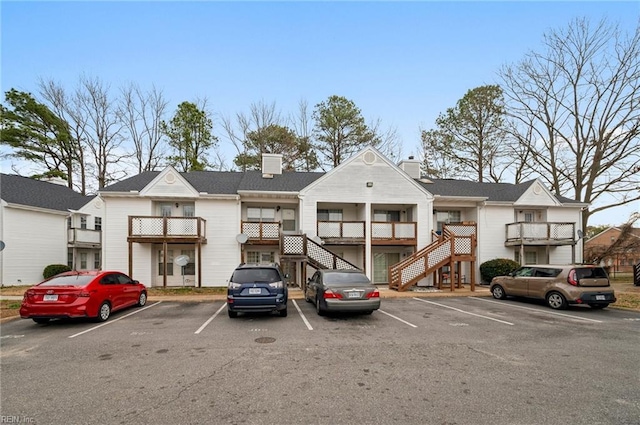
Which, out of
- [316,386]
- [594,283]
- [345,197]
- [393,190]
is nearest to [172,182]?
[345,197]

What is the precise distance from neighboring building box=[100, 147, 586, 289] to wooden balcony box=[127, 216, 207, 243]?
5 cm

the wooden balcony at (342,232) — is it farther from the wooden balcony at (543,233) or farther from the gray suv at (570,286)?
the wooden balcony at (543,233)

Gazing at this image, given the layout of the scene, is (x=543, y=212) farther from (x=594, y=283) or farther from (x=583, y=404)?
(x=583, y=404)

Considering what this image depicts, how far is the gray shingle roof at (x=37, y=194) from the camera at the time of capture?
2025 cm

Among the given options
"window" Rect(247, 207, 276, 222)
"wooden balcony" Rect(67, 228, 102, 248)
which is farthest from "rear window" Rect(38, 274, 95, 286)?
"wooden balcony" Rect(67, 228, 102, 248)

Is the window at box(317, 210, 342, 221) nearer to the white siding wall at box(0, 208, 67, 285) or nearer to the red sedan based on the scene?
the red sedan

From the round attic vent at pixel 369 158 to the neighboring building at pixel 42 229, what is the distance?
20551 millimetres

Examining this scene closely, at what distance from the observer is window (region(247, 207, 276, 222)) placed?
63.6ft

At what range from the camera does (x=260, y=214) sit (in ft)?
64.1

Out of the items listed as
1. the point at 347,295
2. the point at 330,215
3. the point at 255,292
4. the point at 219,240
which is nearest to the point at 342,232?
the point at 330,215

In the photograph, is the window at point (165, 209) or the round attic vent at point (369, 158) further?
the round attic vent at point (369, 158)

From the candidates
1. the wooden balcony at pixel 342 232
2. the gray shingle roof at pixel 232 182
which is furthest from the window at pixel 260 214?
the wooden balcony at pixel 342 232

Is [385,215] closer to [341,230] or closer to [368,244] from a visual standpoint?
[368,244]

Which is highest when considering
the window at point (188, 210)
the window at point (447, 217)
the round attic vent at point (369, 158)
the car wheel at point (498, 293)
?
the round attic vent at point (369, 158)
